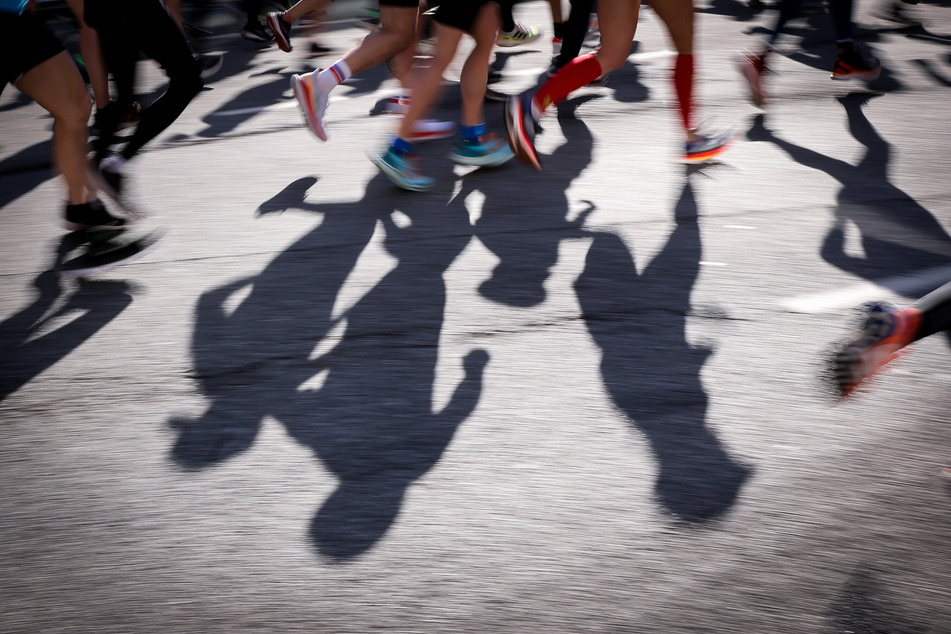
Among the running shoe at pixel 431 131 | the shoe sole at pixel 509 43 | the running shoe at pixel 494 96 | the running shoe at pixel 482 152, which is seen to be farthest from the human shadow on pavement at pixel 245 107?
the shoe sole at pixel 509 43

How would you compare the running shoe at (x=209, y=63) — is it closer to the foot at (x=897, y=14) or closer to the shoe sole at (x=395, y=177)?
the shoe sole at (x=395, y=177)

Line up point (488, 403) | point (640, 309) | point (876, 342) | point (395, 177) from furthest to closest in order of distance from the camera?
point (395, 177) < point (640, 309) < point (488, 403) < point (876, 342)

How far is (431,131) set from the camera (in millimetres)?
5273

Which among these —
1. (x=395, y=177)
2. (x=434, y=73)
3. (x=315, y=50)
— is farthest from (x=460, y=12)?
(x=315, y=50)

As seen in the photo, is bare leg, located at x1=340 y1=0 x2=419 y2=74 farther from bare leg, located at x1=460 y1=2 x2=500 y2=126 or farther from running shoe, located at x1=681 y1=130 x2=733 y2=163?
running shoe, located at x1=681 y1=130 x2=733 y2=163

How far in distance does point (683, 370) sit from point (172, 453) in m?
1.64

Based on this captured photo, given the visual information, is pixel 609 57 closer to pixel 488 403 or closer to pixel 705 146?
pixel 705 146

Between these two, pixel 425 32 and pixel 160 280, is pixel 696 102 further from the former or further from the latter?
pixel 160 280

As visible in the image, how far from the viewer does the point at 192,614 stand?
196cm

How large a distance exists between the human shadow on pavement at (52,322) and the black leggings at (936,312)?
283cm

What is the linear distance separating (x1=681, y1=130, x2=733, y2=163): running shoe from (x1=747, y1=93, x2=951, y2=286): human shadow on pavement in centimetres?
45

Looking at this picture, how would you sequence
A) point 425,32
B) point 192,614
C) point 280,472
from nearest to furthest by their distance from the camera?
point 192,614, point 280,472, point 425,32

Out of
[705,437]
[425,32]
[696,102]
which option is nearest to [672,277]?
[705,437]

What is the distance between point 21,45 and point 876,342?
127 inches
